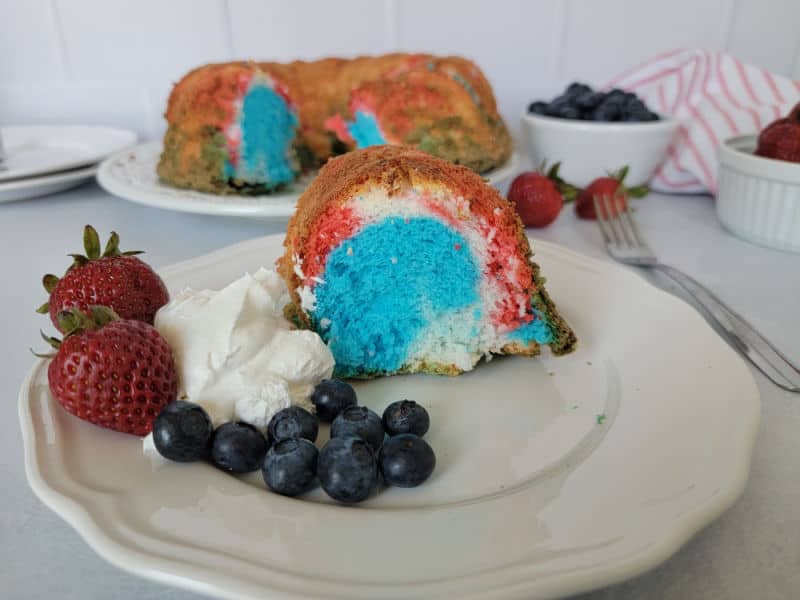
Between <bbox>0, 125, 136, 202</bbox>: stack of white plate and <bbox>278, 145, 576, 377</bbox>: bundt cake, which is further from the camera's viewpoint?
<bbox>0, 125, 136, 202</bbox>: stack of white plate

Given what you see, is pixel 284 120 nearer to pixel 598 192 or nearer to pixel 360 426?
pixel 598 192

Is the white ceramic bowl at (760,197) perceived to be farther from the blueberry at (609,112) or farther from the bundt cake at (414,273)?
the bundt cake at (414,273)

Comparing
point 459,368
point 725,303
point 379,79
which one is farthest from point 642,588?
point 379,79

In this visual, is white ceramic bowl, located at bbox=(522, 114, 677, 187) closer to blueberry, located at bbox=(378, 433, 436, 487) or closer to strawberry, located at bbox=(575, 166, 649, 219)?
strawberry, located at bbox=(575, 166, 649, 219)

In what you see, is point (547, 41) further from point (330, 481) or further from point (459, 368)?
point (330, 481)

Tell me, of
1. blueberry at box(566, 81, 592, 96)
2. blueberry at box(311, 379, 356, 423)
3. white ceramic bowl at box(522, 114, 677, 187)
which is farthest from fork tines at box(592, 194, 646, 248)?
blueberry at box(311, 379, 356, 423)

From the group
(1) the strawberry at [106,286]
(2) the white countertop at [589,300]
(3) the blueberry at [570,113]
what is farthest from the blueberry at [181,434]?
(3) the blueberry at [570,113]
